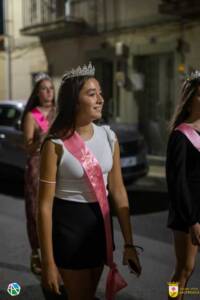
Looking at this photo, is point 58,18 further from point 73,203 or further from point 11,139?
point 73,203

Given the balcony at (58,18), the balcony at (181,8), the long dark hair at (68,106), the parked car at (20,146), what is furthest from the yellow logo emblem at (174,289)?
the balcony at (58,18)

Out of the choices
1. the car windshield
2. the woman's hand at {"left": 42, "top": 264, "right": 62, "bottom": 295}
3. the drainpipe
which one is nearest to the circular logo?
the woman's hand at {"left": 42, "top": 264, "right": 62, "bottom": 295}

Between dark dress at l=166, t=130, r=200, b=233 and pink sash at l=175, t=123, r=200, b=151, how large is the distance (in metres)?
0.02

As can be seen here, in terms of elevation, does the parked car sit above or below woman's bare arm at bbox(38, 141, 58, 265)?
below

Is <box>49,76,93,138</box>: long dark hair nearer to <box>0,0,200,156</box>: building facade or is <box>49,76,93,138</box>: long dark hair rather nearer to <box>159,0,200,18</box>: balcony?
<box>0,0,200,156</box>: building facade

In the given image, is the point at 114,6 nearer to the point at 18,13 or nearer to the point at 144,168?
the point at 18,13

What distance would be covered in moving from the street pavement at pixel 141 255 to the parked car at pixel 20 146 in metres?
0.63

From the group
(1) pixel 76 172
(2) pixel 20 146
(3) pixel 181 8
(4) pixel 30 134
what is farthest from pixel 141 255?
(3) pixel 181 8

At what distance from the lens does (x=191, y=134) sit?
317 cm

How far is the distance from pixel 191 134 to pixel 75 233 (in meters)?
0.97

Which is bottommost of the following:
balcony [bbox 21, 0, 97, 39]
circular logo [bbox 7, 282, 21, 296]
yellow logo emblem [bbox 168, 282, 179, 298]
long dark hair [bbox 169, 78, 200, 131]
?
circular logo [bbox 7, 282, 21, 296]

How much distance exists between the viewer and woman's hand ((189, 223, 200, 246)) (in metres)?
3.05

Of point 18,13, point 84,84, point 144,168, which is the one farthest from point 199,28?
point 84,84

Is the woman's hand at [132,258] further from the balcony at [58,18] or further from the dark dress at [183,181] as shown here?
the balcony at [58,18]
